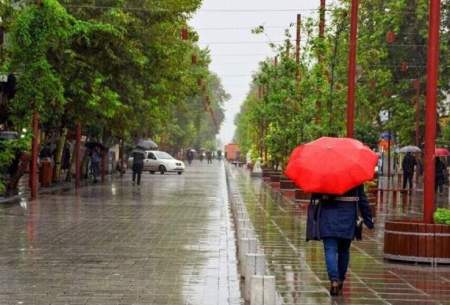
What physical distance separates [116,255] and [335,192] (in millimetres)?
4831

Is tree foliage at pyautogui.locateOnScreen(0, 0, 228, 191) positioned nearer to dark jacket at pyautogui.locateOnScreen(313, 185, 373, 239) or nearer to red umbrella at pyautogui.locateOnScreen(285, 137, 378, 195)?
red umbrella at pyautogui.locateOnScreen(285, 137, 378, 195)

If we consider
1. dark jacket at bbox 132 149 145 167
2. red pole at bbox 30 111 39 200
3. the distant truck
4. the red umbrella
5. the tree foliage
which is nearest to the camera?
the red umbrella

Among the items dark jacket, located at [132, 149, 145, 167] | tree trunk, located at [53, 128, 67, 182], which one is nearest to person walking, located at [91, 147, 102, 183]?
dark jacket, located at [132, 149, 145, 167]

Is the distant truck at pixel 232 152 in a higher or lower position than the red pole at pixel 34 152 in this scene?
higher

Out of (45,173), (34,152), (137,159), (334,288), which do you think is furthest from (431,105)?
(137,159)

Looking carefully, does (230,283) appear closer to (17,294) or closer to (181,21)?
(17,294)

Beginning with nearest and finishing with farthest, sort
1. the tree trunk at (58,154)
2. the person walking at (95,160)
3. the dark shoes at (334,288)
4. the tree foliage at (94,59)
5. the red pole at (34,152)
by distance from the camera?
the dark shoes at (334,288) → the tree foliage at (94,59) → the red pole at (34,152) → the tree trunk at (58,154) → the person walking at (95,160)

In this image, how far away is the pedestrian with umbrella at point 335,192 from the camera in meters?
10.1

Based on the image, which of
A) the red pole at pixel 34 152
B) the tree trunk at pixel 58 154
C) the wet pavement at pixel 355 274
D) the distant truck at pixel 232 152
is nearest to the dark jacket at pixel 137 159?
the tree trunk at pixel 58 154

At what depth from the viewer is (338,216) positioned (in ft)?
33.5

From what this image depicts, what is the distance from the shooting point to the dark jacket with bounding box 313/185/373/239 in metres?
10.2

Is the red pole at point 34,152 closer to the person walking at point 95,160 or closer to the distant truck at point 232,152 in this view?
the person walking at point 95,160

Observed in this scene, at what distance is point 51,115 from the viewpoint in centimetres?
3098

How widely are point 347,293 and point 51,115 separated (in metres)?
21.9
